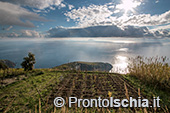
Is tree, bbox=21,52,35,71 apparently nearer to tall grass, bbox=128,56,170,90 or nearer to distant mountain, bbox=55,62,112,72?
distant mountain, bbox=55,62,112,72

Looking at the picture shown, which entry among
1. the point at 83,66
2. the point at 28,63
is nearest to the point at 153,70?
the point at 28,63

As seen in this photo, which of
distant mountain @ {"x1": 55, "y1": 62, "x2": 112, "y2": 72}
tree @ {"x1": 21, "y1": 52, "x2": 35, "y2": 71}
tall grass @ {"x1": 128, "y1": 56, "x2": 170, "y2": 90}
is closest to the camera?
tall grass @ {"x1": 128, "y1": 56, "x2": 170, "y2": 90}

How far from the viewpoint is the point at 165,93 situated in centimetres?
494

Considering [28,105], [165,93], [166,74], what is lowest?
[165,93]

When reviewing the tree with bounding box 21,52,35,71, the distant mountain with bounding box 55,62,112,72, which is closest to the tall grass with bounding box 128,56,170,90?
the distant mountain with bounding box 55,62,112,72

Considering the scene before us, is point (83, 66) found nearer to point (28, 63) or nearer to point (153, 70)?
point (28, 63)

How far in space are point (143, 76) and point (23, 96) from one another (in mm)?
7119

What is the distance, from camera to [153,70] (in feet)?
20.5

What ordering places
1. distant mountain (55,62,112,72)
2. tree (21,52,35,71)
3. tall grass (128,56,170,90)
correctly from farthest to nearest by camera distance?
distant mountain (55,62,112,72) < tree (21,52,35,71) < tall grass (128,56,170,90)

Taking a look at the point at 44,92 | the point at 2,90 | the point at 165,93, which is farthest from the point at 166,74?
the point at 2,90

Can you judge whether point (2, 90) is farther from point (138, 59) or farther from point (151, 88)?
point (138, 59)

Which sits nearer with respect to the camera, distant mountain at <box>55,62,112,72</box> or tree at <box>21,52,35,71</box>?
tree at <box>21,52,35,71</box>

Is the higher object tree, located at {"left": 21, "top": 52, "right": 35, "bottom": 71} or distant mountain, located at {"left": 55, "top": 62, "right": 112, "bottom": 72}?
tree, located at {"left": 21, "top": 52, "right": 35, "bottom": 71}

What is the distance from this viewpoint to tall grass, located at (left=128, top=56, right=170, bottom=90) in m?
5.41
